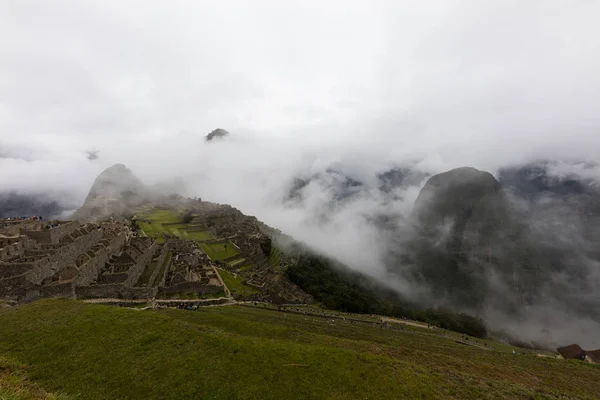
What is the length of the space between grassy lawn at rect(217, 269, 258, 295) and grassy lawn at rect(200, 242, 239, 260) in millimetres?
10335

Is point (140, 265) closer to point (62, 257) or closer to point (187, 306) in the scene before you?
point (62, 257)

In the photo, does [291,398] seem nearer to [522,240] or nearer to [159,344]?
[159,344]

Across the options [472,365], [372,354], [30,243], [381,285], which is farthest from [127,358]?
[381,285]

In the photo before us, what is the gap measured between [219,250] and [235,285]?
22.0 meters

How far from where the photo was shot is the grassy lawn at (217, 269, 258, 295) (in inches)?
1846

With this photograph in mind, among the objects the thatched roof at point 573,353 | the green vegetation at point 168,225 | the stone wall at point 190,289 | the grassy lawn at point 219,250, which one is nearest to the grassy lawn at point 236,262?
the grassy lawn at point 219,250

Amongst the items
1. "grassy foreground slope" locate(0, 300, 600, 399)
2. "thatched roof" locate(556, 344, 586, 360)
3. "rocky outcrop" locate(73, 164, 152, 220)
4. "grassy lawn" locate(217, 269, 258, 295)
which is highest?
"rocky outcrop" locate(73, 164, 152, 220)

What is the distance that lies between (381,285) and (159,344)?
Answer: 110 metres

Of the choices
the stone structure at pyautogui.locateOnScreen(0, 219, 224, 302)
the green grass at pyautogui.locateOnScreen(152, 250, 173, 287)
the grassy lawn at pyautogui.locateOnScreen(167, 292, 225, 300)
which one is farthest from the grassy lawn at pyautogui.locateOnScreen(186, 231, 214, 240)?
the grassy lawn at pyautogui.locateOnScreen(167, 292, 225, 300)

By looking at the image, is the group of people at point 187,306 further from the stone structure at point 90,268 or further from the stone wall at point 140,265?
the stone wall at point 140,265

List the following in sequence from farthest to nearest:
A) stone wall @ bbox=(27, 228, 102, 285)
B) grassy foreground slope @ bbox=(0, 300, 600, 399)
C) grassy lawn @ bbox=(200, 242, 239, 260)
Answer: grassy lawn @ bbox=(200, 242, 239, 260)
stone wall @ bbox=(27, 228, 102, 285)
grassy foreground slope @ bbox=(0, 300, 600, 399)

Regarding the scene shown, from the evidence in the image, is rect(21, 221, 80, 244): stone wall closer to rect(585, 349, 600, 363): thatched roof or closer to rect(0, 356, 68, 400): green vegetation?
rect(0, 356, 68, 400): green vegetation

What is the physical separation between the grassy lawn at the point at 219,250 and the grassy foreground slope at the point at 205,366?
153 feet

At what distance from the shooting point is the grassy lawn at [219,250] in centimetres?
6509
